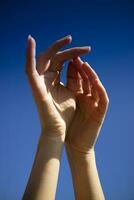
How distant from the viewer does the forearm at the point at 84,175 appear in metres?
0.81

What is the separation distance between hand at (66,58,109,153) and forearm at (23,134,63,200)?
0.42 ft

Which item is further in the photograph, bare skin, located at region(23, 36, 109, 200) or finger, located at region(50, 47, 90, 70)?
finger, located at region(50, 47, 90, 70)

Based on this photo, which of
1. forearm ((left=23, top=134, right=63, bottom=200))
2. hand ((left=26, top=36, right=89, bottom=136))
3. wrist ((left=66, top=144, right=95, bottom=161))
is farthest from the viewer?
wrist ((left=66, top=144, right=95, bottom=161))

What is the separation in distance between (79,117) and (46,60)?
0.23 m

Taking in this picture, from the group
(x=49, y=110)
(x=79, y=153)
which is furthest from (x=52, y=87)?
(x=79, y=153)

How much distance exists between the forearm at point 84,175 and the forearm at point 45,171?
0.40 ft

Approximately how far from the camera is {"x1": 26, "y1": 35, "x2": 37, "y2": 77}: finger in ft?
2.47

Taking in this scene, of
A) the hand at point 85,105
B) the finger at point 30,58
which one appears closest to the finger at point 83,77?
the hand at point 85,105

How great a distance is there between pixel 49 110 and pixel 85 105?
17 cm

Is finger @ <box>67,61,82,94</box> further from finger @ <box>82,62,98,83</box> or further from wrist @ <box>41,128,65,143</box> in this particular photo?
wrist @ <box>41,128,65,143</box>

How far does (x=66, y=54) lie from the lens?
34.3 inches

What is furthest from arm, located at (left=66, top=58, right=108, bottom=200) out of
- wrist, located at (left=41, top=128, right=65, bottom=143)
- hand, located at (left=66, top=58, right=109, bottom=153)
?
wrist, located at (left=41, top=128, right=65, bottom=143)

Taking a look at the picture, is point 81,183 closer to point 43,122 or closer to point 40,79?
point 43,122

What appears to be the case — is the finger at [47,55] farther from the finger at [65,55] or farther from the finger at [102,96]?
the finger at [102,96]
